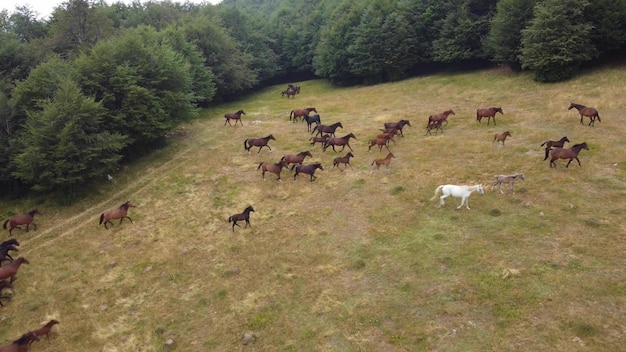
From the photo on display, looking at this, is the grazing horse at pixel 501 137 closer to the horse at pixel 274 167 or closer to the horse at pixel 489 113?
the horse at pixel 489 113

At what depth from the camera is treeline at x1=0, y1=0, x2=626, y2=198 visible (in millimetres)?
27375

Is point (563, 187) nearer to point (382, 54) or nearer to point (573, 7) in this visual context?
point (573, 7)

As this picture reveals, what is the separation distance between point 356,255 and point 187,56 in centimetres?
3869

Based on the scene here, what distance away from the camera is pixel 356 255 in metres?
17.1

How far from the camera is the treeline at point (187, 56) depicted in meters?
27.4

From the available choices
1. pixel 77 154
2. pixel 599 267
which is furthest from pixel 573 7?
pixel 77 154

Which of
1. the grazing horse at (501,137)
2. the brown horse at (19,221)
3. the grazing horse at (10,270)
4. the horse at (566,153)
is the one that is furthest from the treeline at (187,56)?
the horse at (566,153)

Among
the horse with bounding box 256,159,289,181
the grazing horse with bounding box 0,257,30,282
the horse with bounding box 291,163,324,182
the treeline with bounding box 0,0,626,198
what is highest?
the treeline with bounding box 0,0,626,198

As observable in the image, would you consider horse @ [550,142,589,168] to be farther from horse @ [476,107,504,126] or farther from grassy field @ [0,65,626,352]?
horse @ [476,107,504,126]

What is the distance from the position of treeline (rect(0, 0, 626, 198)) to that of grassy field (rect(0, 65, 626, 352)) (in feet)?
12.6

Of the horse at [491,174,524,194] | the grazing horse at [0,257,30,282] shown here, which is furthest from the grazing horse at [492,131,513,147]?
the grazing horse at [0,257,30,282]

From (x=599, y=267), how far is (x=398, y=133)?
18.8 m

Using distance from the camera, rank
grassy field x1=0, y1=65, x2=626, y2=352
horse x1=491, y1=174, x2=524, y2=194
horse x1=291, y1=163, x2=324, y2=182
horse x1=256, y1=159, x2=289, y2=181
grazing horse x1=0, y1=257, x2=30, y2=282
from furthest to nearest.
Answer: horse x1=256, y1=159, x2=289, y2=181
horse x1=291, y1=163, x2=324, y2=182
horse x1=491, y1=174, x2=524, y2=194
grazing horse x1=0, y1=257, x2=30, y2=282
grassy field x1=0, y1=65, x2=626, y2=352

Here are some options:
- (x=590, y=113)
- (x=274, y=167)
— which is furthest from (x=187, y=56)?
(x=590, y=113)
